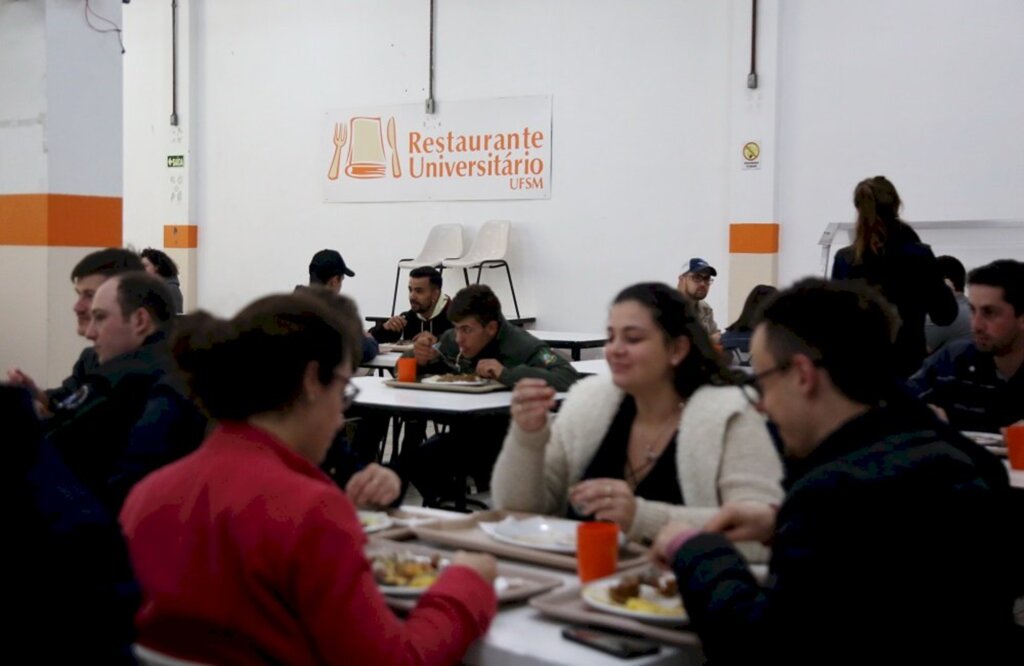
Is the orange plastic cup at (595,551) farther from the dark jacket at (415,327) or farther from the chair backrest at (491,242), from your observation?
the chair backrest at (491,242)

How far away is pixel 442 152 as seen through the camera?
10.5 meters

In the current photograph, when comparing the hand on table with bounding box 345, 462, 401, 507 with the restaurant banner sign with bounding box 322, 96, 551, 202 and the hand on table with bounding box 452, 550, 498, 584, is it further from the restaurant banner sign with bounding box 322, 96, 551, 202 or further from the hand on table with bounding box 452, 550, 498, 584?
the restaurant banner sign with bounding box 322, 96, 551, 202

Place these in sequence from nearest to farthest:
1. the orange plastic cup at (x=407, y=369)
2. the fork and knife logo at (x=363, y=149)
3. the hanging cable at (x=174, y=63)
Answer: the orange plastic cup at (x=407, y=369)
the fork and knife logo at (x=363, y=149)
the hanging cable at (x=174, y=63)

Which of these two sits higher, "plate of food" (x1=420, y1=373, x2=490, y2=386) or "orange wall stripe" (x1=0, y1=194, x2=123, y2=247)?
"orange wall stripe" (x1=0, y1=194, x2=123, y2=247)

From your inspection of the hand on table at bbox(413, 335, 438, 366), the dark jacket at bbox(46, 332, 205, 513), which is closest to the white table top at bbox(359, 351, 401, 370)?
the hand on table at bbox(413, 335, 438, 366)

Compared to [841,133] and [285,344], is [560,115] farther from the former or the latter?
[285,344]

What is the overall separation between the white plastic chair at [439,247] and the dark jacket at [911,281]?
18.8ft

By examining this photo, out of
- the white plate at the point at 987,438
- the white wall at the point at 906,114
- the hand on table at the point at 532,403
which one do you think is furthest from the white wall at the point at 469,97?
the hand on table at the point at 532,403

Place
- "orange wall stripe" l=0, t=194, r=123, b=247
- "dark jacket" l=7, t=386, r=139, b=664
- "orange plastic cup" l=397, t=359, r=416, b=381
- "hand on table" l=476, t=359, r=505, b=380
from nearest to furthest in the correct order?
"dark jacket" l=7, t=386, r=139, b=664, "hand on table" l=476, t=359, r=505, b=380, "orange plastic cup" l=397, t=359, r=416, b=381, "orange wall stripe" l=0, t=194, r=123, b=247

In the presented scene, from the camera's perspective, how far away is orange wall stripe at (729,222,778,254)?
28.7 feet

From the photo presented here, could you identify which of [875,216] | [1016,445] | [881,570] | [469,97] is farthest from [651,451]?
[469,97]

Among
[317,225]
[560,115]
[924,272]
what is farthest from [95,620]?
[317,225]

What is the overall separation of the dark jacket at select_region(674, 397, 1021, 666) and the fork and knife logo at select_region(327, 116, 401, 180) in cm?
944

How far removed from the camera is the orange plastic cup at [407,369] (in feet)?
16.7
